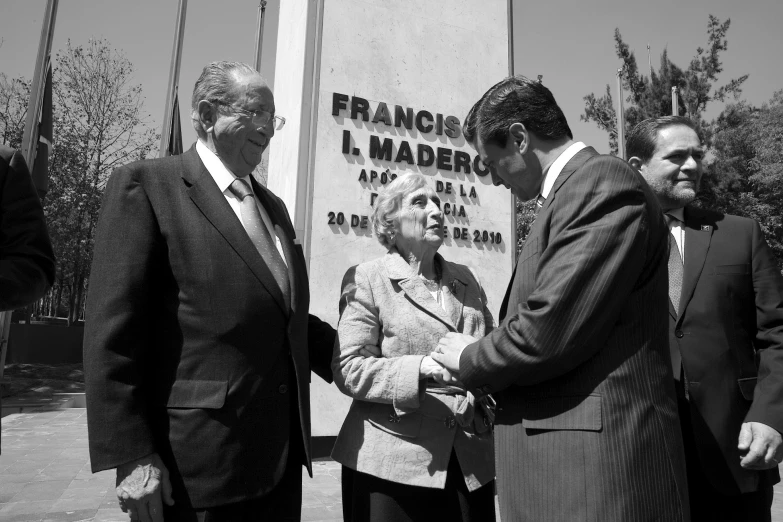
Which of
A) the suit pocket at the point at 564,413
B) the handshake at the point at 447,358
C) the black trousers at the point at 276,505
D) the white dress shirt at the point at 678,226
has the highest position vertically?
the white dress shirt at the point at 678,226

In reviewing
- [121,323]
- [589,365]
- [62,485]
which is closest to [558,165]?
[589,365]

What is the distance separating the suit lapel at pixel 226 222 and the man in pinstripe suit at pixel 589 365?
736 millimetres

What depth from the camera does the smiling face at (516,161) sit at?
6.38ft

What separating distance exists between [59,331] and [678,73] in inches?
968

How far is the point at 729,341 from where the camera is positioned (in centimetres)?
227

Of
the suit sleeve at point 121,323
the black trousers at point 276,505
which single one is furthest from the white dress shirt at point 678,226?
the suit sleeve at point 121,323

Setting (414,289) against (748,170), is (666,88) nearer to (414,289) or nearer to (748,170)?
(748,170)

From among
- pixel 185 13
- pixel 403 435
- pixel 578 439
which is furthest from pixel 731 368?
pixel 185 13

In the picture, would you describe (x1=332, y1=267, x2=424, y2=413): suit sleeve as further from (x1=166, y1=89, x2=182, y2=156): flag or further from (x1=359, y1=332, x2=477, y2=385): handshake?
(x1=166, y1=89, x2=182, y2=156): flag

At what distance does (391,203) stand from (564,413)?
1.48 m

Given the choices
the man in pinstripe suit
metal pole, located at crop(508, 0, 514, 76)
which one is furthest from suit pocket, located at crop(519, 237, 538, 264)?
metal pole, located at crop(508, 0, 514, 76)

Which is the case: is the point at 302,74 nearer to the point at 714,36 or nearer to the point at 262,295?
the point at 262,295

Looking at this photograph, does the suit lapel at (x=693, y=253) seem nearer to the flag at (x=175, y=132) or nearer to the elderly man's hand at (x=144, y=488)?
the elderly man's hand at (x=144, y=488)

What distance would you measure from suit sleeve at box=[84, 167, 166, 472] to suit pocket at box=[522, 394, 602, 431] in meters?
1.12
